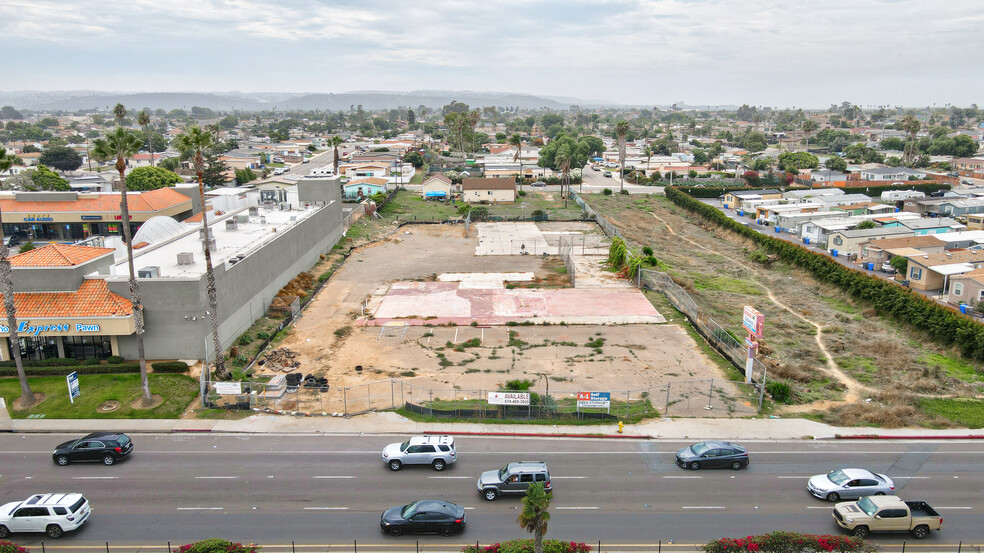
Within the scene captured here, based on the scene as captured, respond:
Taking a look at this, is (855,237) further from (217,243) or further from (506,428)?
(217,243)

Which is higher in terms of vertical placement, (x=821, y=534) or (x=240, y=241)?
(x=240, y=241)

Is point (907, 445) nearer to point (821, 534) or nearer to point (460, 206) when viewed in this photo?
point (821, 534)

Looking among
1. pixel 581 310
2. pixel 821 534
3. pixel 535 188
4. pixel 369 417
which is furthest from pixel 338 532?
pixel 535 188

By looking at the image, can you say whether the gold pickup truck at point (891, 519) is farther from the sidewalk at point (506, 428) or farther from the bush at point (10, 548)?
the bush at point (10, 548)

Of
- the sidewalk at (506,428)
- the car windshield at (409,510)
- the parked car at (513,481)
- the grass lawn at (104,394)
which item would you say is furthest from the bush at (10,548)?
the parked car at (513,481)

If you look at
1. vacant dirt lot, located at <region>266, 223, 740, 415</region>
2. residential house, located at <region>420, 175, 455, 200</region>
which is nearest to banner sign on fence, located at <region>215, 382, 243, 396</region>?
vacant dirt lot, located at <region>266, 223, 740, 415</region>

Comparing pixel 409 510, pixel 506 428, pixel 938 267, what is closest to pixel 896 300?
pixel 938 267
